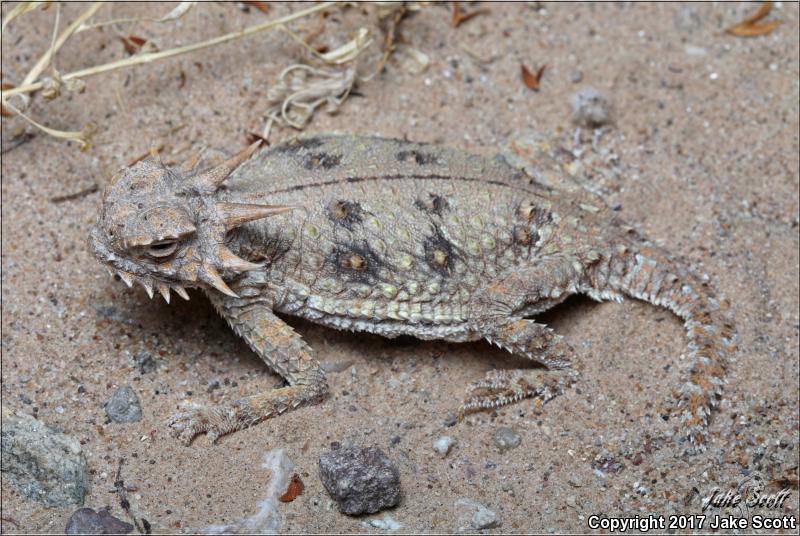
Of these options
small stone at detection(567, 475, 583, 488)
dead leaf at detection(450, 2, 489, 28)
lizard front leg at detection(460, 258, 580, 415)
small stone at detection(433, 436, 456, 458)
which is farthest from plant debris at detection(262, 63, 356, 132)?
small stone at detection(567, 475, 583, 488)

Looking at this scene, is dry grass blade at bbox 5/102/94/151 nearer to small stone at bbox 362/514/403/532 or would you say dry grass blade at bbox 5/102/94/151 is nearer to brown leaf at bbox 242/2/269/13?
brown leaf at bbox 242/2/269/13

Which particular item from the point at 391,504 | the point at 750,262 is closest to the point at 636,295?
the point at 750,262

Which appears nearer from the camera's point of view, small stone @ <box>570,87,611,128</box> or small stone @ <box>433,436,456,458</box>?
small stone @ <box>433,436,456,458</box>

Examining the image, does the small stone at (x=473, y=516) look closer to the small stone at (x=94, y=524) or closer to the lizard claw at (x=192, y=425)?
the lizard claw at (x=192, y=425)

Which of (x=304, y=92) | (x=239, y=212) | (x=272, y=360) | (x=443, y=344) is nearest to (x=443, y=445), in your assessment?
(x=443, y=344)

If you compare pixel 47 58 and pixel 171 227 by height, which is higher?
pixel 47 58

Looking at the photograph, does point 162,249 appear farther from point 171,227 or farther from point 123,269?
point 123,269

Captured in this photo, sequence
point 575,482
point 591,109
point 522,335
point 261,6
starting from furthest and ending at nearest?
point 261,6, point 591,109, point 522,335, point 575,482
